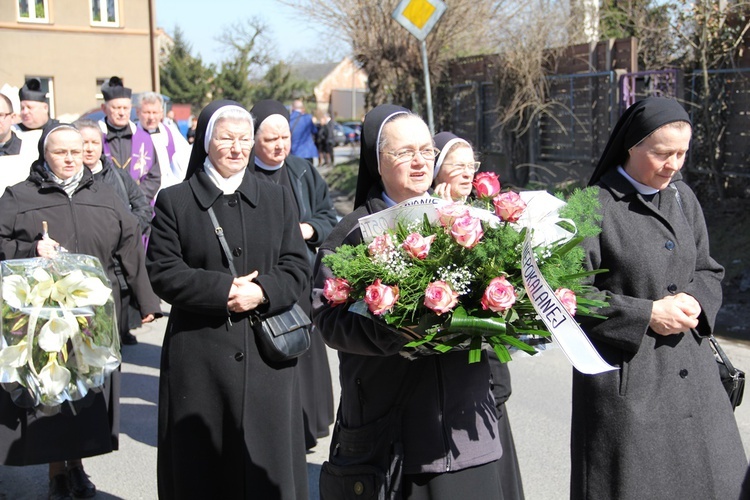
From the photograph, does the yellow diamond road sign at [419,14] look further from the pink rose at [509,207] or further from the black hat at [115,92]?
the pink rose at [509,207]

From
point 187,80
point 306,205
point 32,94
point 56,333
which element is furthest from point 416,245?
point 187,80

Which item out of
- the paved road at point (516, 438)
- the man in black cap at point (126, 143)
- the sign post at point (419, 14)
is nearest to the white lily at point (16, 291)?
the paved road at point (516, 438)

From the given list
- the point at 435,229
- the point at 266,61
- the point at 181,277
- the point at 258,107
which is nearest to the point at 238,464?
the point at 181,277

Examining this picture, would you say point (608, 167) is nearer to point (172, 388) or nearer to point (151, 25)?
point (172, 388)

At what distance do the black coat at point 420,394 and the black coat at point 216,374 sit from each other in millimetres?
941

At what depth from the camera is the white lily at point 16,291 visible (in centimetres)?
417

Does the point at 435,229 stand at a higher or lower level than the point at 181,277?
higher

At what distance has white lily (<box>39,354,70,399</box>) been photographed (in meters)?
4.22

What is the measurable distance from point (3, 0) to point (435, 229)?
109ft

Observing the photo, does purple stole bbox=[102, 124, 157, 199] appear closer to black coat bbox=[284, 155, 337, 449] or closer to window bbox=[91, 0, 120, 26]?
black coat bbox=[284, 155, 337, 449]

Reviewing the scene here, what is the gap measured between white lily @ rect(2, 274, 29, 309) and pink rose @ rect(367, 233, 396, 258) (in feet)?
7.06

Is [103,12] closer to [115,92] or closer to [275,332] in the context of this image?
[115,92]

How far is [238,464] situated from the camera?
13.3 ft

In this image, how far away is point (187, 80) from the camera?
2253 inches
